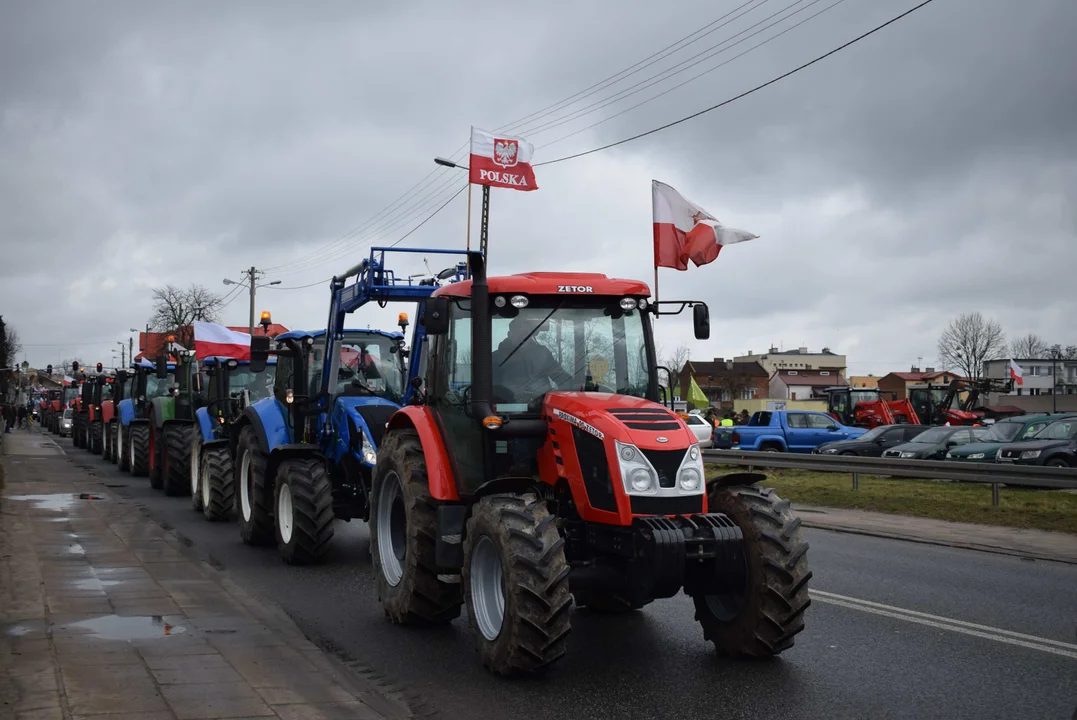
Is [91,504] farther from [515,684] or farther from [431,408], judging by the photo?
[515,684]

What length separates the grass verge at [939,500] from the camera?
→ 48.4ft

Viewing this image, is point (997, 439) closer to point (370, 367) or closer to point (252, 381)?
point (252, 381)

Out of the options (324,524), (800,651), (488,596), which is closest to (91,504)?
(324,524)

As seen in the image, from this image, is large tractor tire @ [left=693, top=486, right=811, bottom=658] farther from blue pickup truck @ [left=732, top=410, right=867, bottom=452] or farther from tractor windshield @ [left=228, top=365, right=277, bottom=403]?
blue pickup truck @ [left=732, top=410, right=867, bottom=452]

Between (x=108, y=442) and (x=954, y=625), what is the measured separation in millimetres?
26292

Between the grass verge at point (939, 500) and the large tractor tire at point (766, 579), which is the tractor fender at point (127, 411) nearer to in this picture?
the grass verge at point (939, 500)

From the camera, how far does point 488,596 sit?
21.4 feet

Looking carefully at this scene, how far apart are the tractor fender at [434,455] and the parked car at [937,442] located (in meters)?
19.0

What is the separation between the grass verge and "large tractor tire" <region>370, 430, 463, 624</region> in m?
9.92

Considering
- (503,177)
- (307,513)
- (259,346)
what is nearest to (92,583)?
(307,513)

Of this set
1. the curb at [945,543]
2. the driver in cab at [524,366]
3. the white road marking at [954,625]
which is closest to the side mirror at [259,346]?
the driver in cab at [524,366]

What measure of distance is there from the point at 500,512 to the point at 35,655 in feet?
10.3

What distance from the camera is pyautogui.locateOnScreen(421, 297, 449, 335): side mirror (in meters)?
7.01

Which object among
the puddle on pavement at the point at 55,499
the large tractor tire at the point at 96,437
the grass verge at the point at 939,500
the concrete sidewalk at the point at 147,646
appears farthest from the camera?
the large tractor tire at the point at 96,437
